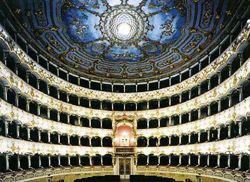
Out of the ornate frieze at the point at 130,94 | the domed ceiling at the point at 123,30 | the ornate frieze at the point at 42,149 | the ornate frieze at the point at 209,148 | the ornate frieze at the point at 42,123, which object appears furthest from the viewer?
the domed ceiling at the point at 123,30

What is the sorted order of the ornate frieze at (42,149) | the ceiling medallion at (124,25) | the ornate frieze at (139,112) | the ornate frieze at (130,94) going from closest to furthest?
the ornate frieze at (42,149), the ornate frieze at (139,112), the ornate frieze at (130,94), the ceiling medallion at (124,25)

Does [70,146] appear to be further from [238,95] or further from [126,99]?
[238,95]

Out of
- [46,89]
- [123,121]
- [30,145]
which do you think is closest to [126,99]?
[123,121]

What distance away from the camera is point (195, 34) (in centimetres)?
2478

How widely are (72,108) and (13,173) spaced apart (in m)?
14.0

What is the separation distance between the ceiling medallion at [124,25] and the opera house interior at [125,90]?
95mm

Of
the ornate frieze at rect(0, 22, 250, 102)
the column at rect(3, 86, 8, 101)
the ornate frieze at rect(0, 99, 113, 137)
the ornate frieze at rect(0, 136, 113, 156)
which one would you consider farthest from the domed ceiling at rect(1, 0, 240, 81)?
the ornate frieze at rect(0, 136, 113, 156)

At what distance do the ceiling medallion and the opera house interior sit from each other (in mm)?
95

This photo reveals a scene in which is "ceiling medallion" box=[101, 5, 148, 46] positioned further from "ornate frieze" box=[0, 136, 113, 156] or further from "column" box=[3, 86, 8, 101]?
"ornate frieze" box=[0, 136, 113, 156]

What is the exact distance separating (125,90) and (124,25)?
1245 cm

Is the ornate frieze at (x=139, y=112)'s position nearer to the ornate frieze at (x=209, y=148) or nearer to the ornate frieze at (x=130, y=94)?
the ornate frieze at (x=130, y=94)

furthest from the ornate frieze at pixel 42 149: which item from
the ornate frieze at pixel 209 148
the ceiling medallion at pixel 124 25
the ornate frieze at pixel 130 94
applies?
the ceiling medallion at pixel 124 25

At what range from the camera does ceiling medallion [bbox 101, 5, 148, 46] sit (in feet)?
76.5

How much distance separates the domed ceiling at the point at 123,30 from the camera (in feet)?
69.8
